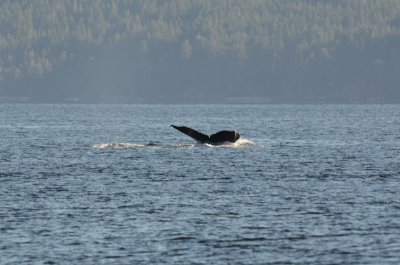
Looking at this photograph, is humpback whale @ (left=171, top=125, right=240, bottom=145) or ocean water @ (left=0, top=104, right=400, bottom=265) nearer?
ocean water @ (left=0, top=104, right=400, bottom=265)

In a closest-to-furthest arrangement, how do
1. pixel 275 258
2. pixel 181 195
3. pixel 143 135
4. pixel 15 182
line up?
pixel 275 258
pixel 181 195
pixel 15 182
pixel 143 135

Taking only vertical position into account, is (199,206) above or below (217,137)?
below

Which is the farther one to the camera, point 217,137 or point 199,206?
point 217,137

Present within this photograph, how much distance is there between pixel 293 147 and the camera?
96.6 m

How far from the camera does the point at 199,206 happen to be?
5278cm

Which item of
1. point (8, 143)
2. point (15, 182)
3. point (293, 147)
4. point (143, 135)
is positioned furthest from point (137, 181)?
point (143, 135)

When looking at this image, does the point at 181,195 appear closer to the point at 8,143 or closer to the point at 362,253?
the point at 362,253

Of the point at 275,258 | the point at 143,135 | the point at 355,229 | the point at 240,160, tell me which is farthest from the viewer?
the point at 143,135

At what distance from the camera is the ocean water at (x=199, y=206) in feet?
136

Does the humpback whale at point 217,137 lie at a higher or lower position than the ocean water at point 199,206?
higher

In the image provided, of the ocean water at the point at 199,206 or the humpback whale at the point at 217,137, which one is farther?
the humpback whale at the point at 217,137

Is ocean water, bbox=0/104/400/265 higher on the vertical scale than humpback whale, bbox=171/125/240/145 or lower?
lower

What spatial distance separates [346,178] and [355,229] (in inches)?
805

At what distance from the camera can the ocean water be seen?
41406mm
